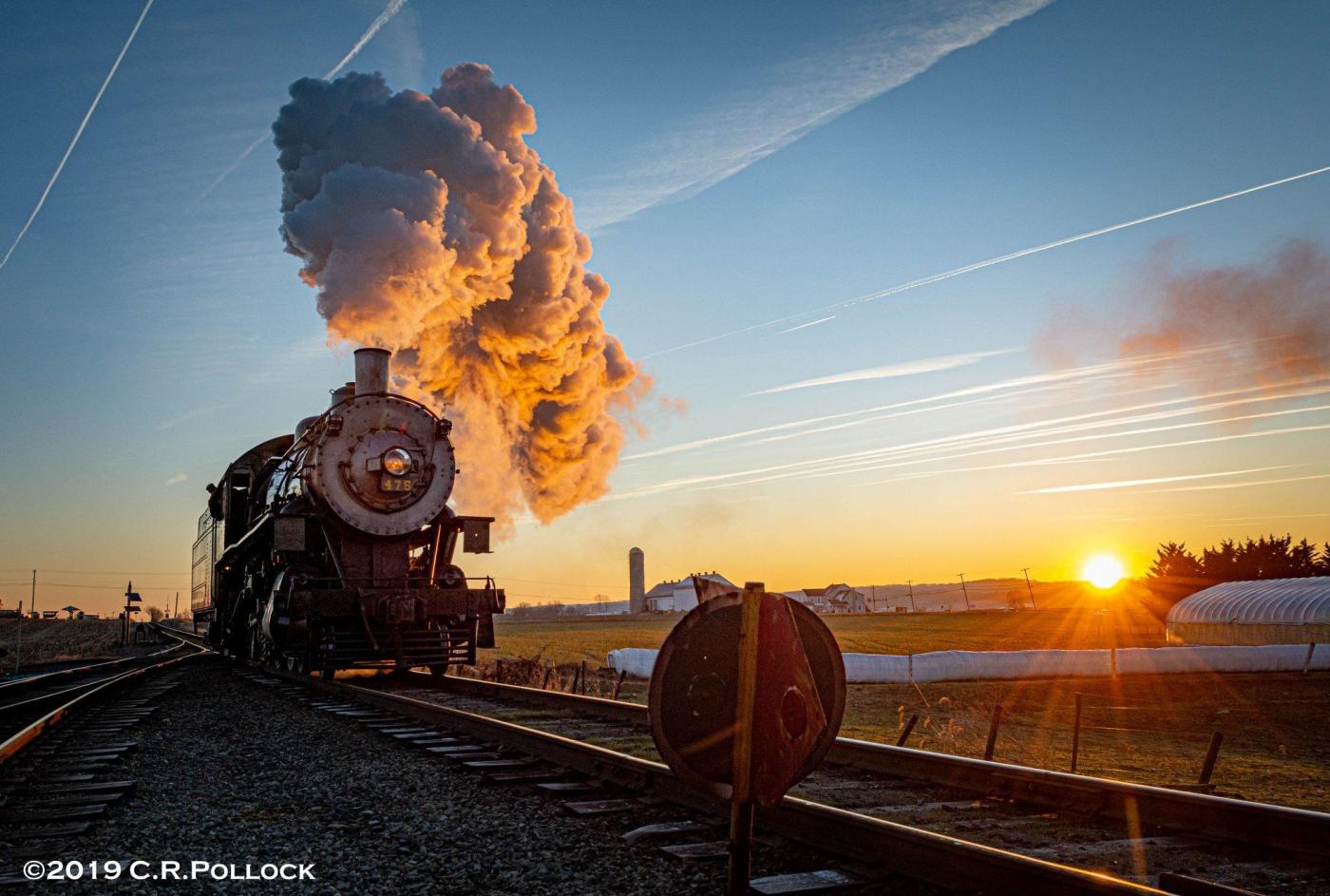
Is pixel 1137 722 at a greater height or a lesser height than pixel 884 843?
lesser

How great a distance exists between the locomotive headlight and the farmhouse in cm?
3371

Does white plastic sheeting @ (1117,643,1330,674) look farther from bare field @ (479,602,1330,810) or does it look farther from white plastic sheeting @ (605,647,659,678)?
white plastic sheeting @ (605,647,659,678)

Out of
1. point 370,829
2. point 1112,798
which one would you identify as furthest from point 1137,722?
point 370,829

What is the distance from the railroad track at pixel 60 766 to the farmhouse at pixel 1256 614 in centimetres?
3697

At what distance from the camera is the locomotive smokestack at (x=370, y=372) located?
48.8 ft

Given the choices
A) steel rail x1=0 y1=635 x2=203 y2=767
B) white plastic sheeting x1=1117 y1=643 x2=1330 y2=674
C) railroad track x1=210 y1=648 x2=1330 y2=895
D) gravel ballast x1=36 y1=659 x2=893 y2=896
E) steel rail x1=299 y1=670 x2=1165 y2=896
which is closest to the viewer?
steel rail x1=299 y1=670 x2=1165 y2=896

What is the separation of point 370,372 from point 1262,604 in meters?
36.8

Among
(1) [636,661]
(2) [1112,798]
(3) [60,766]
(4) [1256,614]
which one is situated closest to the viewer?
(2) [1112,798]

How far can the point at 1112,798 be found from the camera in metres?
4.76

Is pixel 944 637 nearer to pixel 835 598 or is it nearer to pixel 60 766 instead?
pixel 60 766

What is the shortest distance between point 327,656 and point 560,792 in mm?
8577

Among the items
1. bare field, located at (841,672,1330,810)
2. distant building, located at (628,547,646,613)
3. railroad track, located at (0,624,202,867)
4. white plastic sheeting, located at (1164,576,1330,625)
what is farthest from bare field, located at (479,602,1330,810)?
distant building, located at (628,547,646,613)

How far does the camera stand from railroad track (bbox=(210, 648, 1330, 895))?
11.8ft

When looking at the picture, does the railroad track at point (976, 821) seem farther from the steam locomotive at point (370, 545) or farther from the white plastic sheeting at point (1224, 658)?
the white plastic sheeting at point (1224, 658)
